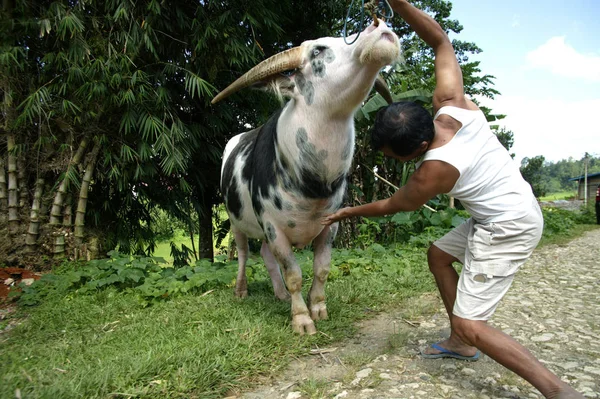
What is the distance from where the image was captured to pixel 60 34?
15.9ft

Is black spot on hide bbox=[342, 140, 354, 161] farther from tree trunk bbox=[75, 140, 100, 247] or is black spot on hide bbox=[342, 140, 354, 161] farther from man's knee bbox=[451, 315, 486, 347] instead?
tree trunk bbox=[75, 140, 100, 247]

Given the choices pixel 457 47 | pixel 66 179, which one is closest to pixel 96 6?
pixel 66 179

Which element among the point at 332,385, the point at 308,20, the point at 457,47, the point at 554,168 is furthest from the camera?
the point at 554,168

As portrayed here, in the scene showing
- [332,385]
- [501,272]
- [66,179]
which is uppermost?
[66,179]

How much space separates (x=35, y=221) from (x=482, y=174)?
5280 mm

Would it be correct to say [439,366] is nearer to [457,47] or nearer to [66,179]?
[66,179]

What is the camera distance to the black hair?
1.88m

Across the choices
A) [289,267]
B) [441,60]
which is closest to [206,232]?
[289,267]

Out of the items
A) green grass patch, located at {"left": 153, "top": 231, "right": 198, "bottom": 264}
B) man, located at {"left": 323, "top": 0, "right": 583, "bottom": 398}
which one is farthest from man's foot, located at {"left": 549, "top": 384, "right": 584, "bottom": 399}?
green grass patch, located at {"left": 153, "top": 231, "right": 198, "bottom": 264}

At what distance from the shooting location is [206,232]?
7832 millimetres

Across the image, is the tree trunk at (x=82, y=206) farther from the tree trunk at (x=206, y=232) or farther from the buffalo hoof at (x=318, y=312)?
the buffalo hoof at (x=318, y=312)

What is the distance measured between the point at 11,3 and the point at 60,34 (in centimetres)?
87

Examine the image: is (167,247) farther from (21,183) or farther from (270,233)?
(270,233)

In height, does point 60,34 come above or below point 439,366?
above
